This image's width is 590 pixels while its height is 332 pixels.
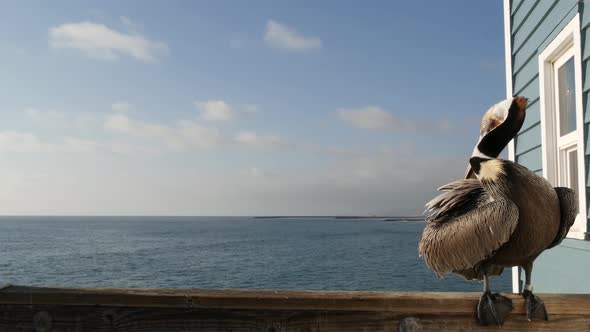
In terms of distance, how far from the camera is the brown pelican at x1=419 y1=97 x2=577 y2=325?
185 cm

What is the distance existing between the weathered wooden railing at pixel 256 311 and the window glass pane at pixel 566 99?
316 cm

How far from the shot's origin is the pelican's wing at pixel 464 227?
6.05 feet

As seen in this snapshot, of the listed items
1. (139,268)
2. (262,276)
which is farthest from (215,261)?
(262,276)

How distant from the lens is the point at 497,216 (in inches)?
72.7

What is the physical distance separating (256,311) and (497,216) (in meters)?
0.93

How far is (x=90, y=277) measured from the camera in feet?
125

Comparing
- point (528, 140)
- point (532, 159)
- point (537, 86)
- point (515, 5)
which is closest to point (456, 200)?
point (537, 86)

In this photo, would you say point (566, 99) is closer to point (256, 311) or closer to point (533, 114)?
point (533, 114)

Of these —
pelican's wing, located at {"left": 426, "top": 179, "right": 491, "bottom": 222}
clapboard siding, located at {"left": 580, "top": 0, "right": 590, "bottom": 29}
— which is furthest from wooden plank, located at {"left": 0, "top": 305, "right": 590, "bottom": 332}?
clapboard siding, located at {"left": 580, "top": 0, "right": 590, "bottom": 29}

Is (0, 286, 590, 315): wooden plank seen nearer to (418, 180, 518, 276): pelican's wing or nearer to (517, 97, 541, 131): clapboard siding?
(418, 180, 518, 276): pelican's wing

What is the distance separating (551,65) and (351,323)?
12.8 feet

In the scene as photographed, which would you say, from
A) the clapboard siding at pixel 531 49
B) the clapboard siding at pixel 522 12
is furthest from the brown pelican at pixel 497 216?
the clapboard siding at pixel 522 12

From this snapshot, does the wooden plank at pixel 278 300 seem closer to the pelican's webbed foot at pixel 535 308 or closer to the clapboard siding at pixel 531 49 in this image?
the pelican's webbed foot at pixel 535 308

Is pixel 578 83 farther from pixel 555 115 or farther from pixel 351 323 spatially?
pixel 351 323
